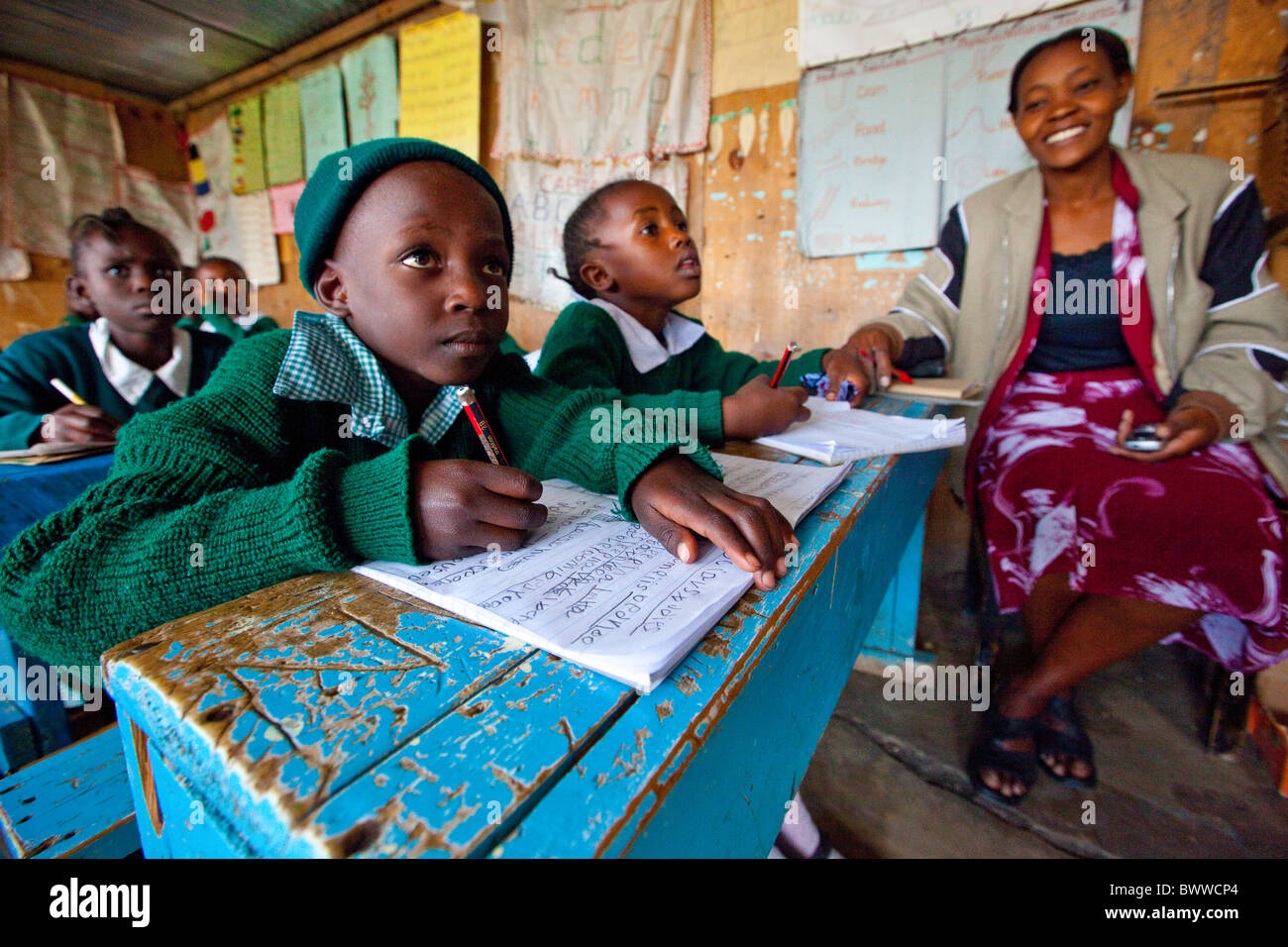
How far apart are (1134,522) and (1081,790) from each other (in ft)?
2.00

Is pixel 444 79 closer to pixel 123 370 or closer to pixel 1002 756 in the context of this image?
pixel 123 370

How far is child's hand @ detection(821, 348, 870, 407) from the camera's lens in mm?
1242

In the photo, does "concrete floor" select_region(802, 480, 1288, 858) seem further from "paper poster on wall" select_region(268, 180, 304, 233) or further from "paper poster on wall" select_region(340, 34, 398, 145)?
"paper poster on wall" select_region(268, 180, 304, 233)

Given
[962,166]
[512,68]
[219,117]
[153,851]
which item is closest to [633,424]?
[153,851]

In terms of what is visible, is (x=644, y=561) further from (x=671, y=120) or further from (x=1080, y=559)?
(x=671, y=120)

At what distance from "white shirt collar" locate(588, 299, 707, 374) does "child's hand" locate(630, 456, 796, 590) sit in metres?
0.83

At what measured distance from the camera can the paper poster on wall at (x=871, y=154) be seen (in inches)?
80.8

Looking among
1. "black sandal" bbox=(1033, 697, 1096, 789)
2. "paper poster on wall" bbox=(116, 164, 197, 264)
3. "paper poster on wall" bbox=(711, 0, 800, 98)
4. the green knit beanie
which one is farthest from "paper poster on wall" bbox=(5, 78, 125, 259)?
"black sandal" bbox=(1033, 697, 1096, 789)

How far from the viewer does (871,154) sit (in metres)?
2.16

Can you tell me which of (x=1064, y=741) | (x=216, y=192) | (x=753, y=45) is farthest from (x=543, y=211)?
(x=216, y=192)

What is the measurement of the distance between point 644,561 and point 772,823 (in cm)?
23

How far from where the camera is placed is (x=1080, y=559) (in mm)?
1249

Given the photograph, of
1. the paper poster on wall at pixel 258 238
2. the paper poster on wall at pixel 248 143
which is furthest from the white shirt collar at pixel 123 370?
the paper poster on wall at pixel 248 143

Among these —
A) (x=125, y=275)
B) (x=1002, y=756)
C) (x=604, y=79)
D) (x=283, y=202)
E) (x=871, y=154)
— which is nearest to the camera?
(x=1002, y=756)
